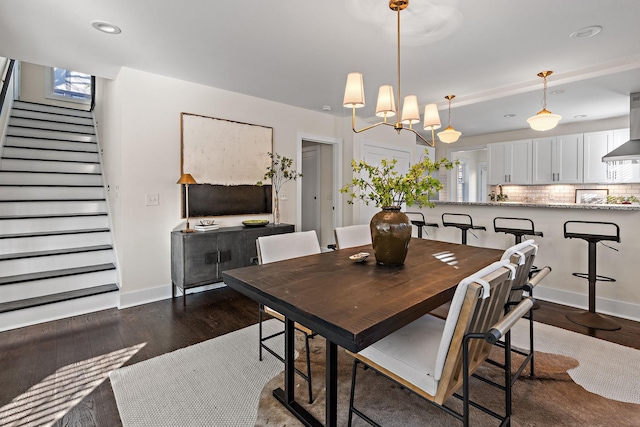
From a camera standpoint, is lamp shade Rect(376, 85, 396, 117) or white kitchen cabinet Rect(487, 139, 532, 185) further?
white kitchen cabinet Rect(487, 139, 532, 185)

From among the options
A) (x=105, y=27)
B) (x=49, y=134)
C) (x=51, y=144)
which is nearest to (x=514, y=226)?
(x=105, y=27)

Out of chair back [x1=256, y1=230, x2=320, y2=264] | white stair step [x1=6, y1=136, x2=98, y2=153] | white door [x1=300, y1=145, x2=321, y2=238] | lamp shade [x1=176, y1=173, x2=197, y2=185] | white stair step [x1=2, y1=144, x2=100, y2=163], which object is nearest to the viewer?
chair back [x1=256, y1=230, x2=320, y2=264]

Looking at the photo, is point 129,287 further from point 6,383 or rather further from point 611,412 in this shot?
point 611,412

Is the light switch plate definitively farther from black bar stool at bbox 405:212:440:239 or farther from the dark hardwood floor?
black bar stool at bbox 405:212:440:239

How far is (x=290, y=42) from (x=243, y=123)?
1657 millimetres

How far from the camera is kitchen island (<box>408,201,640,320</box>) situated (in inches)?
119

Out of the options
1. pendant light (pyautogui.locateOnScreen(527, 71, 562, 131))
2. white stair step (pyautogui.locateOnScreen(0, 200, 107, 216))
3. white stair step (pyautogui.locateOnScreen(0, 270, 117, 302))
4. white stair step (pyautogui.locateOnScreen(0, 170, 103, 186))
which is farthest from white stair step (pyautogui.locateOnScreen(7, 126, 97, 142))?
pendant light (pyautogui.locateOnScreen(527, 71, 562, 131))

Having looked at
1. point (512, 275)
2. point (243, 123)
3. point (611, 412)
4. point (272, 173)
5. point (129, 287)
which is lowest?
point (611, 412)

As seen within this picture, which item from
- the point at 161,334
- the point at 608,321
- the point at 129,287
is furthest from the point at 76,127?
the point at 608,321

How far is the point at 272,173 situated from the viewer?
4.38m

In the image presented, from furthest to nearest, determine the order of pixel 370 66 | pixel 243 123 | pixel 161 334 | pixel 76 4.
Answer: pixel 243 123
pixel 370 66
pixel 161 334
pixel 76 4

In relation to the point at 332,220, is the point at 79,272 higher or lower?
lower

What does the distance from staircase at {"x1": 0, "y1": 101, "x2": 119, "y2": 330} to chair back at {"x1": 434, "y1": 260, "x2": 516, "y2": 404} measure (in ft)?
11.2

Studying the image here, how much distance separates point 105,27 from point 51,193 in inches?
105
